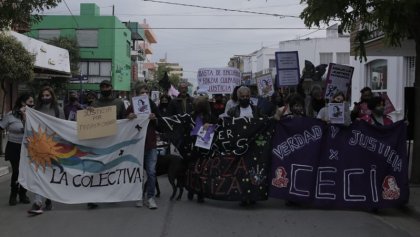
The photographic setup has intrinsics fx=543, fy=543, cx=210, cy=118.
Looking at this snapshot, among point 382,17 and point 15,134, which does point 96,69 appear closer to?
point 15,134

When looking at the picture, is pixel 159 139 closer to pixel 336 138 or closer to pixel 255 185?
pixel 255 185

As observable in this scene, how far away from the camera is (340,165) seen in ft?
26.0

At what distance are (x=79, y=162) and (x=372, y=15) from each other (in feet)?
16.9

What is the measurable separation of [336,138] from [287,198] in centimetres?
114

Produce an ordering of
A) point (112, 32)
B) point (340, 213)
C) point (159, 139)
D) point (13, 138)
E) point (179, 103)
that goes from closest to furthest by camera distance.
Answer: point (340, 213) → point (13, 138) → point (159, 139) → point (179, 103) → point (112, 32)

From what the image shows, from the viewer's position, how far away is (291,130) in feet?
26.4

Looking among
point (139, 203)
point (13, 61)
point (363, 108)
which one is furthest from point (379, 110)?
point (13, 61)

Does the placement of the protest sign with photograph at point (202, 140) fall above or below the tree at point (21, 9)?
below

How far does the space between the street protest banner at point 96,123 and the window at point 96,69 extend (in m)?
44.7

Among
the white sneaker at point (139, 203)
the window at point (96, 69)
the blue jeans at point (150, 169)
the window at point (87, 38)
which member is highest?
the window at point (87, 38)

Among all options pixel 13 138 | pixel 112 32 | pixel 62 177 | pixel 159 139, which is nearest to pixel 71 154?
pixel 62 177

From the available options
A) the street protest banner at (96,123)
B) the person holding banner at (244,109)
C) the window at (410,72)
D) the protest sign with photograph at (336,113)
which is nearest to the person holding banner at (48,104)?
the street protest banner at (96,123)

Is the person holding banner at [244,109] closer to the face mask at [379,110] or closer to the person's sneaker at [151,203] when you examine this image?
the person's sneaker at [151,203]

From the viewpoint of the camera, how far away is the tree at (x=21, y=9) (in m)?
9.20
